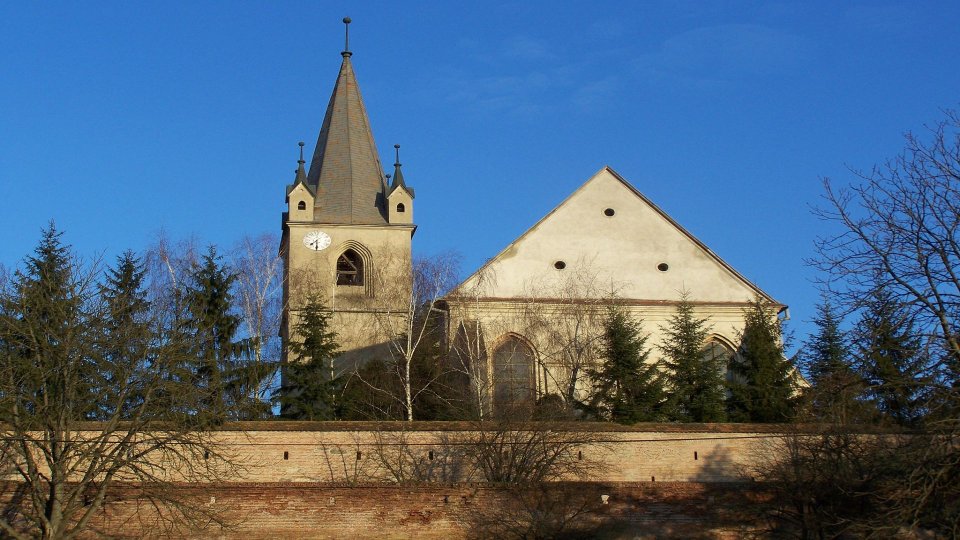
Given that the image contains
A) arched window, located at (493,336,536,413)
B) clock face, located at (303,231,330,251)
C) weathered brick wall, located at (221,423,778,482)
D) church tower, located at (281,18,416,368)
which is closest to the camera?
weathered brick wall, located at (221,423,778,482)

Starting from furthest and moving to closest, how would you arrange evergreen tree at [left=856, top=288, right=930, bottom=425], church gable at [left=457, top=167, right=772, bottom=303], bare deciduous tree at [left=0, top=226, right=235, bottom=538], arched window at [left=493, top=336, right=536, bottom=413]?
church gable at [left=457, top=167, right=772, bottom=303] → arched window at [left=493, top=336, right=536, bottom=413] → bare deciduous tree at [left=0, top=226, right=235, bottom=538] → evergreen tree at [left=856, top=288, right=930, bottom=425]

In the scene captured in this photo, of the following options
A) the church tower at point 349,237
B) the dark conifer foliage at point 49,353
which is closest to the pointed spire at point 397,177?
the church tower at point 349,237

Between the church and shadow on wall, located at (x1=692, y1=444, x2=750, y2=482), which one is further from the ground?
the church

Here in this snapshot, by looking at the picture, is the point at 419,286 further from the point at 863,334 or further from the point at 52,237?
the point at 863,334

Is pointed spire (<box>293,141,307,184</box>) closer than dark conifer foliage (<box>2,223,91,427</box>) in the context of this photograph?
No

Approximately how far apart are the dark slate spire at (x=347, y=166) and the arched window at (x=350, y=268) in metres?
1.16

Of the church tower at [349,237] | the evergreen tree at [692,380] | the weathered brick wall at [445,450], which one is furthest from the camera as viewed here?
the church tower at [349,237]

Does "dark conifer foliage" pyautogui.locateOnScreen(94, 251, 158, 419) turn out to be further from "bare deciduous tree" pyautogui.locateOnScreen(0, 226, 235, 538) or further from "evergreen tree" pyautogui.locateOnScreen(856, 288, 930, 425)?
"evergreen tree" pyautogui.locateOnScreen(856, 288, 930, 425)

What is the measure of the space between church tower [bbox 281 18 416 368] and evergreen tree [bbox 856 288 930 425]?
73.4 feet

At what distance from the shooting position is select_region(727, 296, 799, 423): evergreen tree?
30.6 metres

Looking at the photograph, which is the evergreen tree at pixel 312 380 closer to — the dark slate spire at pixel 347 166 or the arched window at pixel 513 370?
the arched window at pixel 513 370

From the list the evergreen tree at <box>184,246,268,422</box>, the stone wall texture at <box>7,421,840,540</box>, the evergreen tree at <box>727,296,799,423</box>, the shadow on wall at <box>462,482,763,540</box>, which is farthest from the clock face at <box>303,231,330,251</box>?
the shadow on wall at <box>462,482,763,540</box>

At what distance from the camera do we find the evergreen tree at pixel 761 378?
3059 cm

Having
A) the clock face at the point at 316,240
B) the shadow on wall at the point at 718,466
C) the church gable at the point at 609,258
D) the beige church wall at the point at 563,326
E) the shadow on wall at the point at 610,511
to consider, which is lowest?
the shadow on wall at the point at 610,511
